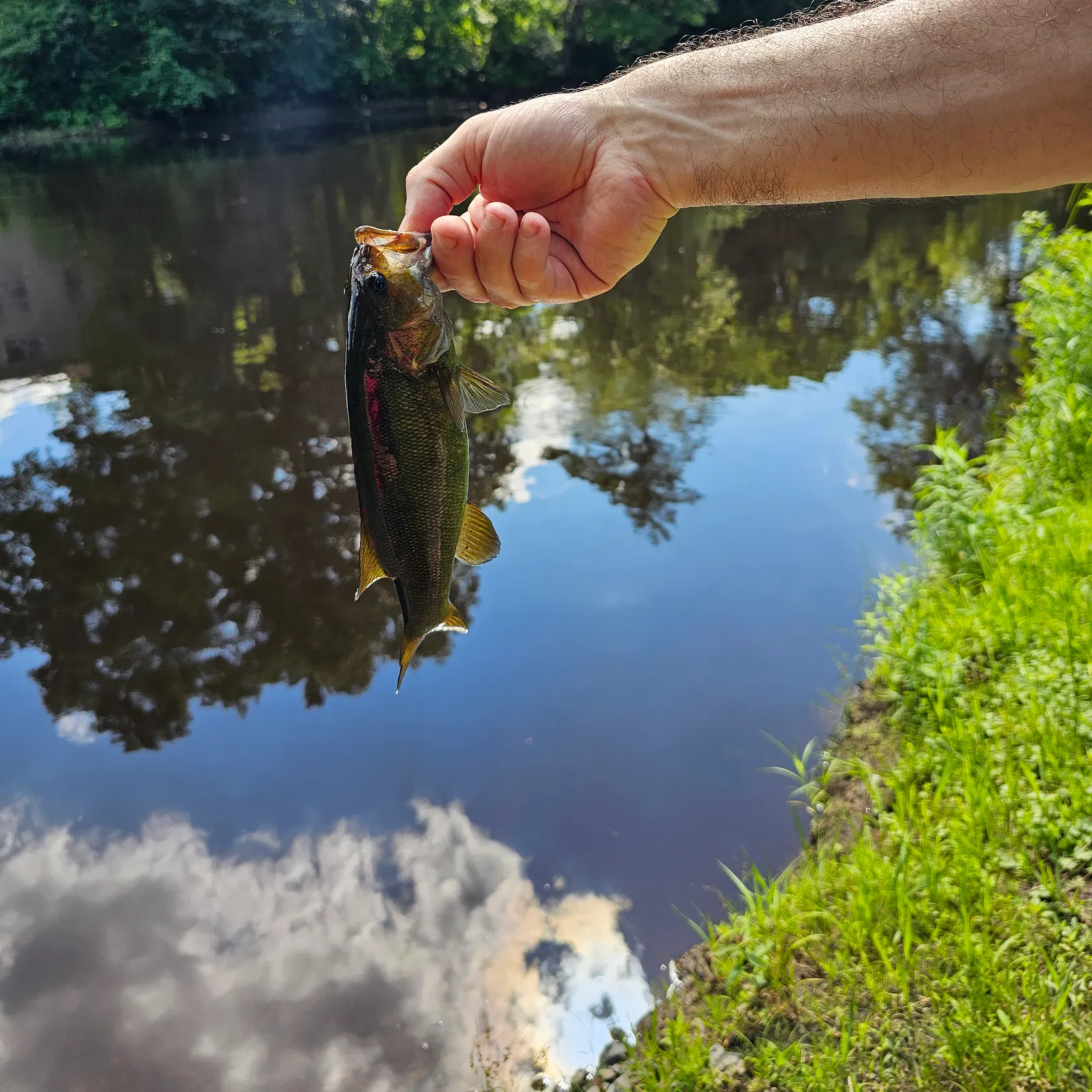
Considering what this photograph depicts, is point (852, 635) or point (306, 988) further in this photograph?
point (852, 635)

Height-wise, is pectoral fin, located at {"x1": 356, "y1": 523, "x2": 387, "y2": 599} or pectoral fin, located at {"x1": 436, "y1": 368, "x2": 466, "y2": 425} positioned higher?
pectoral fin, located at {"x1": 436, "y1": 368, "x2": 466, "y2": 425}

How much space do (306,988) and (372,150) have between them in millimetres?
26578

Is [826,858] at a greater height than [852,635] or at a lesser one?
greater

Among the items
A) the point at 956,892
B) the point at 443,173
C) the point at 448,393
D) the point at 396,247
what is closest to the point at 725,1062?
the point at 956,892

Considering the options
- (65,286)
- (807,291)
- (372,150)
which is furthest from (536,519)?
(372,150)

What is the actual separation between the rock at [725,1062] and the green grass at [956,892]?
0.02m

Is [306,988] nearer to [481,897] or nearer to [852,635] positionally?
[481,897]

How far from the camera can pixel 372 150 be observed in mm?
26875

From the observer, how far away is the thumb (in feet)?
9.14

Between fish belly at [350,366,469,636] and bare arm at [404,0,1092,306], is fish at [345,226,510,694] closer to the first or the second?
fish belly at [350,366,469,636]

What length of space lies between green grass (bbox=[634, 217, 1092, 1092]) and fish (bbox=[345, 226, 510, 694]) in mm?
1877

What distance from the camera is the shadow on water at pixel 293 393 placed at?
6.99 metres

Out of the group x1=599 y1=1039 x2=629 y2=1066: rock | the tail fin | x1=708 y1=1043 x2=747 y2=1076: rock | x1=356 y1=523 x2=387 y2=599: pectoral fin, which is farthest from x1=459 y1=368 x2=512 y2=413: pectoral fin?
x1=599 y1=1039 x2=629 y2=1066: rock

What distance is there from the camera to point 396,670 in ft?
21.6
